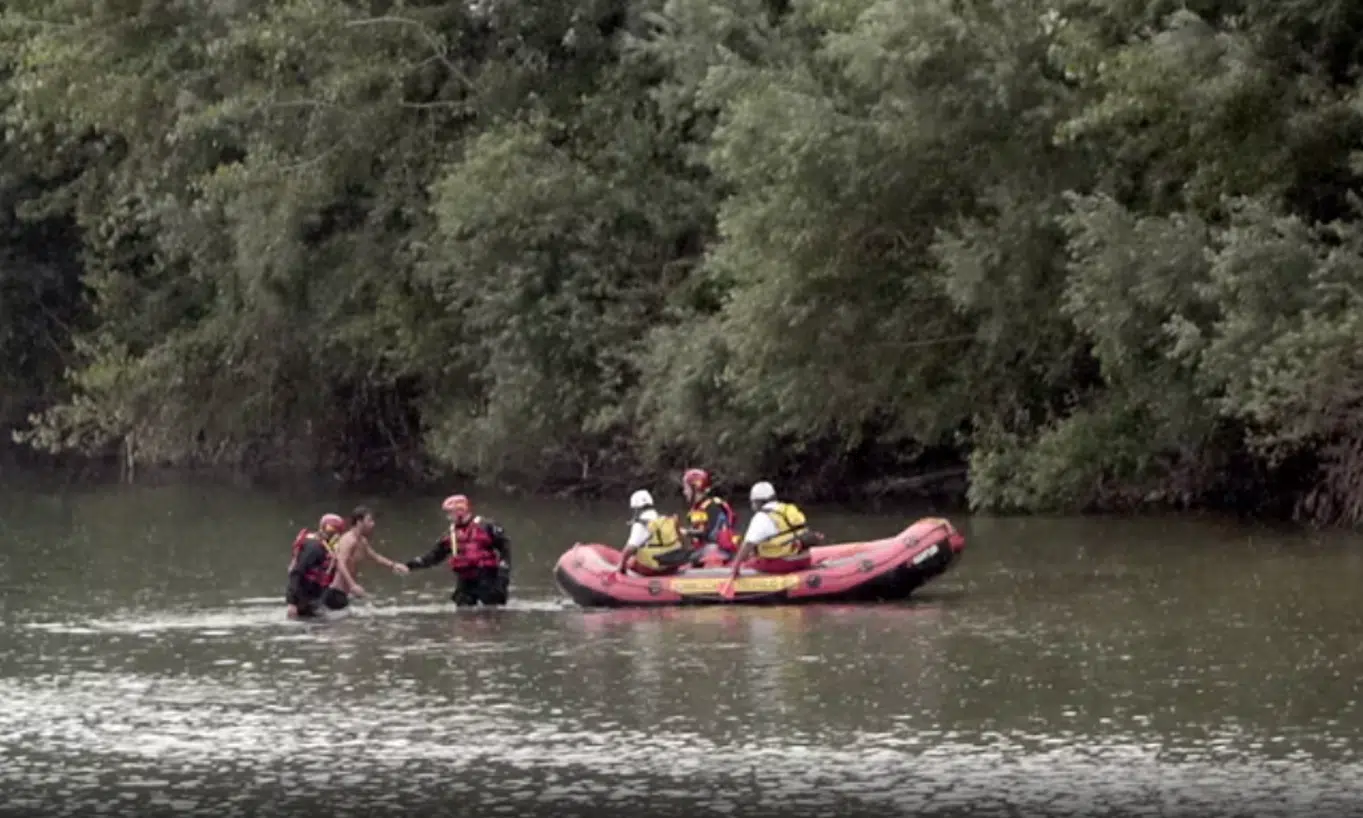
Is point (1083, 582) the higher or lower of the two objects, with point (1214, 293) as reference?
lower

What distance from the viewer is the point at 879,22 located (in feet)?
105

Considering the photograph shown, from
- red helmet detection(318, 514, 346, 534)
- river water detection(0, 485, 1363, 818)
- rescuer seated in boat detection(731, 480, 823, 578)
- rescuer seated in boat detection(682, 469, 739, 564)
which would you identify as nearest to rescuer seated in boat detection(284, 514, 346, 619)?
red helmet detection(318, 514, 346, 534)

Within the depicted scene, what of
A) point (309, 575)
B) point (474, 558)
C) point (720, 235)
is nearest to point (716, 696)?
point (474, 558)

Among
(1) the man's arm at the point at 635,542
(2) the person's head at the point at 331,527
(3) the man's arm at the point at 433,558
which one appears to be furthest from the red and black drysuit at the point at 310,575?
(1) the man's arm at the point at 635,542

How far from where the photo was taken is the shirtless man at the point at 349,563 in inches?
952

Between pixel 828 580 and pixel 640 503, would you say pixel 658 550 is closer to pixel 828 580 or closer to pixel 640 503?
pixel 640 503

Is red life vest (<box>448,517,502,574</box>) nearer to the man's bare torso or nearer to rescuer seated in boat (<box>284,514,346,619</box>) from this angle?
the man's bare torso

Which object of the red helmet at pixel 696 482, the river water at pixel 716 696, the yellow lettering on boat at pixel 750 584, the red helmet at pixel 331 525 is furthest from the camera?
the red helmet at pixel 696 482

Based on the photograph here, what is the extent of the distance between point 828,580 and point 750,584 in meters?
0.68

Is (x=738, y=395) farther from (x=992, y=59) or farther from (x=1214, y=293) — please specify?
(x=1214, y=293)

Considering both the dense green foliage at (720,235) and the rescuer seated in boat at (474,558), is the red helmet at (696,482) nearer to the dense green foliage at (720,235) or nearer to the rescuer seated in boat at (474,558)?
the rescuer seated in boat at (474,558)

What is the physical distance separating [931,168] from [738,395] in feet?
13.7

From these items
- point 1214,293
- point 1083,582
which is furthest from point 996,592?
point 1214,293

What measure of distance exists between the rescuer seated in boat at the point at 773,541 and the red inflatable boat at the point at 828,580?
105mm
